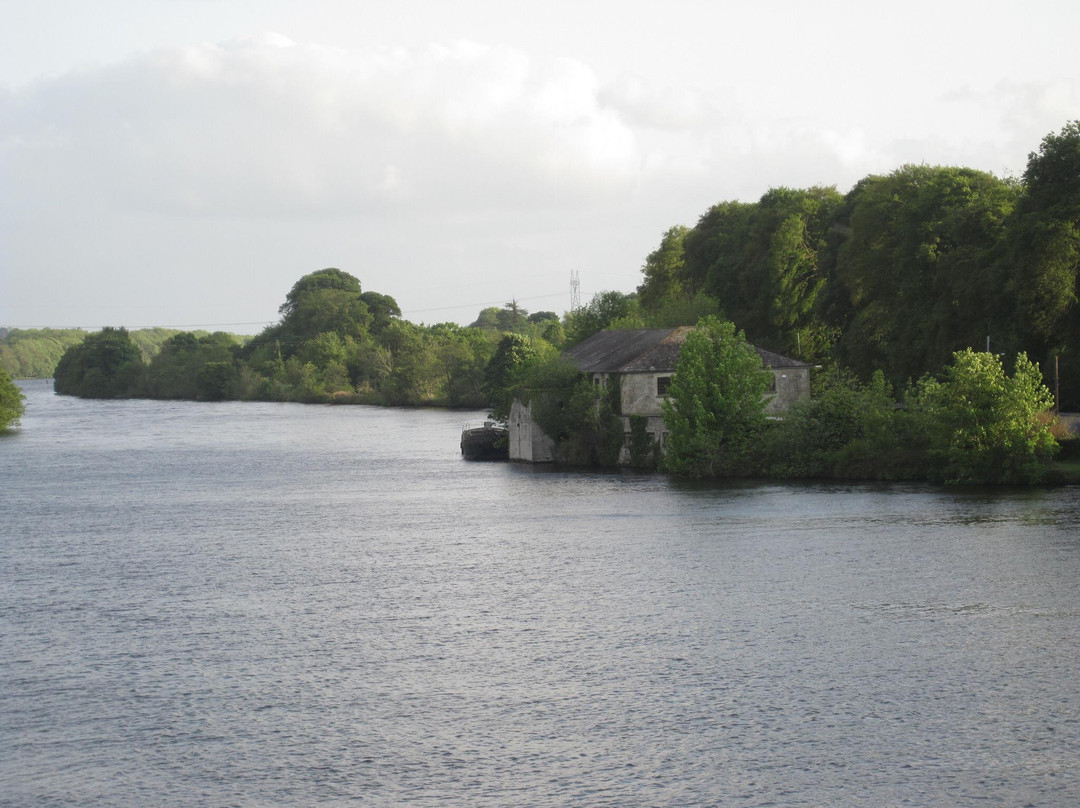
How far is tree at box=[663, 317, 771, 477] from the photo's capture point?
61.0 metres

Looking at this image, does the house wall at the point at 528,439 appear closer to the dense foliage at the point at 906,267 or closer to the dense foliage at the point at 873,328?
the dense foliage at the point at 873,328

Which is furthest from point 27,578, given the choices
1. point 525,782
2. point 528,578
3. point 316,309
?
point 316,309

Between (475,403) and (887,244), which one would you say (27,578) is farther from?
(475,403)

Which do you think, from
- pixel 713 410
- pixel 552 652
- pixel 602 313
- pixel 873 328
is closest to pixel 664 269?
pixel 602 313

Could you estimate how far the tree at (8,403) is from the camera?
109m

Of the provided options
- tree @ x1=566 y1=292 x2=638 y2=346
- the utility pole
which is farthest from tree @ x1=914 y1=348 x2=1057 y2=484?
tree @ x1=566 y1=292 x2=638 y2=346

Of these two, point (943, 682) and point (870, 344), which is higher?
point (870, 344)

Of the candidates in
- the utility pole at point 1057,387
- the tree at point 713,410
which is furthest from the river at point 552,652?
the utility pole at point 1057,387

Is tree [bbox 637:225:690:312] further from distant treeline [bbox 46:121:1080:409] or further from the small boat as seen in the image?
the small boat

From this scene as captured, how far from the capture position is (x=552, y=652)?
27.9m

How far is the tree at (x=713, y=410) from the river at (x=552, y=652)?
24.2 feet

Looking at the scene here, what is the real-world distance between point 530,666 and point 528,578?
9.87 m

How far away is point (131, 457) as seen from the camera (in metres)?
82.0

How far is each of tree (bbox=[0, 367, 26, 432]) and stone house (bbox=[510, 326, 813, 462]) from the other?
182ft
